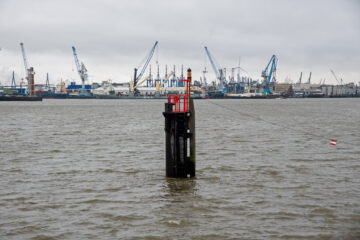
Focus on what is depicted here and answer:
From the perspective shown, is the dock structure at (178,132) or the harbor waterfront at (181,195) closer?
the harbor waterfront at (181,195)

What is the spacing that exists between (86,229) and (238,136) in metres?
23.5

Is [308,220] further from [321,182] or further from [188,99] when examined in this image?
[188,99]

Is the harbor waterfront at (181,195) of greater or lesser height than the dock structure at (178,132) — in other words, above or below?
below


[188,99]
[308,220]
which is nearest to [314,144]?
[188,99]

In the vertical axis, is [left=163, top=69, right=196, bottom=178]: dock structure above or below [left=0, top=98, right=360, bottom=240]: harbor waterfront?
above

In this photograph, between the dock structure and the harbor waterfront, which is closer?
the harbor waterfront

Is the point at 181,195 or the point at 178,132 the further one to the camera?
the point at 178,132

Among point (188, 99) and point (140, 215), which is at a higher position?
point (188, 99)

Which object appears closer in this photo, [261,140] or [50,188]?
[50,188]

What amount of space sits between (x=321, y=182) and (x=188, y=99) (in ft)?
21.2

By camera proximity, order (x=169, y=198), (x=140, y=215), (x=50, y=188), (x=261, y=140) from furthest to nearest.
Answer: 1. (x=261, y=140)
2. (x=50, y=188)
3. (x=169, y=198)
4. (x=140, y=215)

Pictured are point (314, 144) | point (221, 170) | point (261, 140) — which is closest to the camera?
point (221, 170)

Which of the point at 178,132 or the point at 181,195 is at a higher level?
the point at 178,132

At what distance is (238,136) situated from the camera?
110ft
